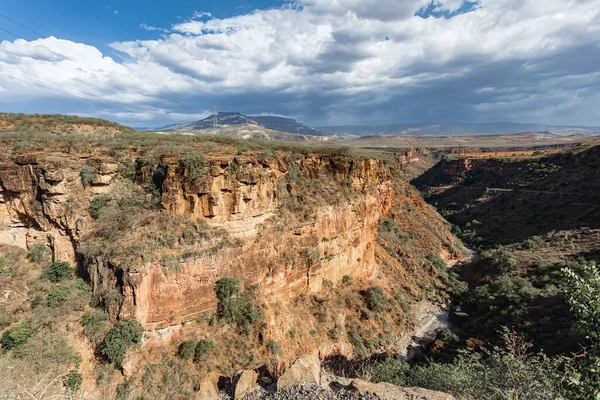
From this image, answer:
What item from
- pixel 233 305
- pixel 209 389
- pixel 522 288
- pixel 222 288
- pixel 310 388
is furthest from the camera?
pixel 522 288

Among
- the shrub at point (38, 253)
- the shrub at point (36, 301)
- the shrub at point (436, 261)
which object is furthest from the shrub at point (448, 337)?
the shrub at point (38, 253)

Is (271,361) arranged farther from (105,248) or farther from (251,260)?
(105,248)

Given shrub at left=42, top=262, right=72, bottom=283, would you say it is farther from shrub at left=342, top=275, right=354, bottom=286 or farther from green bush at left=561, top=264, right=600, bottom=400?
green bush at left=561, top=264, right=600, bottom=400

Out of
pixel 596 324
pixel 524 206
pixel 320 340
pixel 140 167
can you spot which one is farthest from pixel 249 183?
pixel 524 206

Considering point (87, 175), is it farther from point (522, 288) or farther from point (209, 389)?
point (522, 288)

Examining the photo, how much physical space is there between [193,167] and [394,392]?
19.3 meters

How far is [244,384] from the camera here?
51.1 ft

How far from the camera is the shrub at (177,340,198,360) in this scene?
19469mm

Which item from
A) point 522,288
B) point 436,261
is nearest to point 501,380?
point 522,288

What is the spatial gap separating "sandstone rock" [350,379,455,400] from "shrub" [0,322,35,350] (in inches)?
754

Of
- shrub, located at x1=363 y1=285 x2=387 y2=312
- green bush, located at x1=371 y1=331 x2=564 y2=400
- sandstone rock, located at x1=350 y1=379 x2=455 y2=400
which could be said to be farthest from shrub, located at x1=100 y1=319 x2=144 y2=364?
shrub, located at x1=363 y1=285 x2=387 y2=312

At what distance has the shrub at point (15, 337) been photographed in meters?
16.6

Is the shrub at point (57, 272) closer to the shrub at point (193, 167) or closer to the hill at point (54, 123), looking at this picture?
the shrub at point (193, 167)

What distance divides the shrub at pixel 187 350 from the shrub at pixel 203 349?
0.27m
